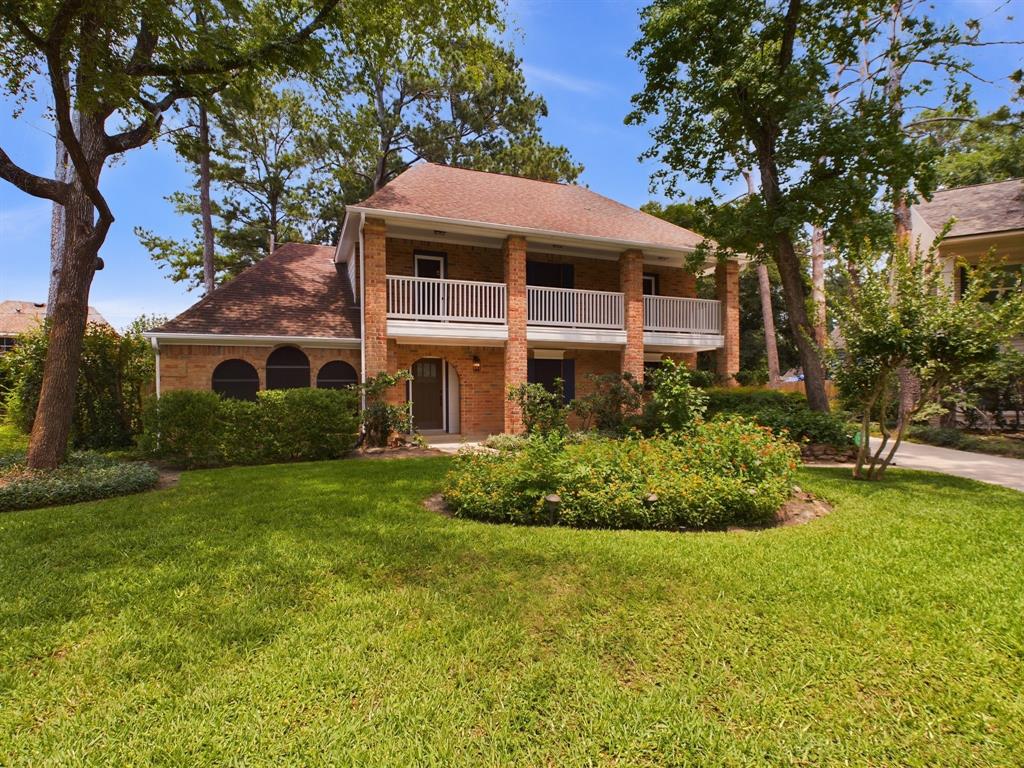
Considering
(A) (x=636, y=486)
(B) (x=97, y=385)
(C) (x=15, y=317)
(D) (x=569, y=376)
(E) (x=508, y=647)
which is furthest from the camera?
(C) (x=15, y=317)

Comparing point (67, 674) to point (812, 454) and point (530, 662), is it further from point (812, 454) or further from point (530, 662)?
point (812, 454)

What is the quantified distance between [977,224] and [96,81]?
21527 mm

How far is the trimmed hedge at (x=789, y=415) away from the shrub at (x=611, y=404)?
203 cm

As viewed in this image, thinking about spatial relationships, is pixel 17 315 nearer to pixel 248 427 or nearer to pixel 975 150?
pixel 248 427

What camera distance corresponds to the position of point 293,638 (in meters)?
2.93

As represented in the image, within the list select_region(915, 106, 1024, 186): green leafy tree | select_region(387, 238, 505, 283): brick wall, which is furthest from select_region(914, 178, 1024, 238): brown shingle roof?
select_region(387, 238, 505, 283): brick wall

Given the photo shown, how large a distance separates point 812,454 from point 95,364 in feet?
50.7

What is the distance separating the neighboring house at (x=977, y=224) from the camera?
14125mm

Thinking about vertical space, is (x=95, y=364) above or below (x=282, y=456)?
above

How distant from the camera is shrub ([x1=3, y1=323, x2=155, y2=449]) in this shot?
10.6m

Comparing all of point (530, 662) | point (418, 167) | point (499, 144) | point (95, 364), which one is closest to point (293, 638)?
point (530, 662)

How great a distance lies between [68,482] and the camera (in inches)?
261

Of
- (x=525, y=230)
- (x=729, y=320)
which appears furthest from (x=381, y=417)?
(x=729, y=320)

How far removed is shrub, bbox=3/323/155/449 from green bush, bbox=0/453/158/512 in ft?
9.95
